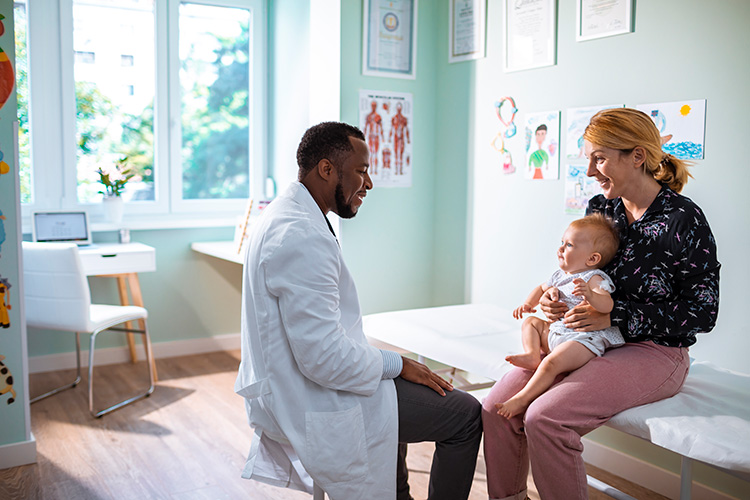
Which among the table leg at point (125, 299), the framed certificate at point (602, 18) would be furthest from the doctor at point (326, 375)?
the table leg at point (125, 299)

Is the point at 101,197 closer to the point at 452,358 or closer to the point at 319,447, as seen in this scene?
the point at 452,358

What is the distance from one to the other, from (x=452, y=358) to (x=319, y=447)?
69 centimetres

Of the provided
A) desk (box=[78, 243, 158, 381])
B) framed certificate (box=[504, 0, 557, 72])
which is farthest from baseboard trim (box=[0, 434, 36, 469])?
framed certificate (box=[504, 0, 557, 72])

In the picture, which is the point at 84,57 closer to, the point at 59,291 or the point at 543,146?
the point at 59,291

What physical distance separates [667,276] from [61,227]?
3.03 m

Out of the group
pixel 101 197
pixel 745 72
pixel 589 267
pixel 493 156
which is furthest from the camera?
pixel 101 197

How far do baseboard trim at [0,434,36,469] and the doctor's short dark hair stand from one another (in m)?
1.64

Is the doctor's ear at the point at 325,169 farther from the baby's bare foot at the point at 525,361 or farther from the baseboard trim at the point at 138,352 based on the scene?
the baseboard trim at the point at 138,352

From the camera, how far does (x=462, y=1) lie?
3129 millimetres

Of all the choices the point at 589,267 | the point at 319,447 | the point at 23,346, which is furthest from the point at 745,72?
the point at 23,346

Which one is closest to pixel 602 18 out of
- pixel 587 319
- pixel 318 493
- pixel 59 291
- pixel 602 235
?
pixel 602 235

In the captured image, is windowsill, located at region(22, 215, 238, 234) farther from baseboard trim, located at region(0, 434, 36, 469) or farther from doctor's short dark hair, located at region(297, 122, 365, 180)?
doctor's short dark hair, located at region(297, 122, 365, 180)

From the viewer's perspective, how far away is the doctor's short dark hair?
68.2 inches

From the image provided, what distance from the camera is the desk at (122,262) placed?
3.46 m
